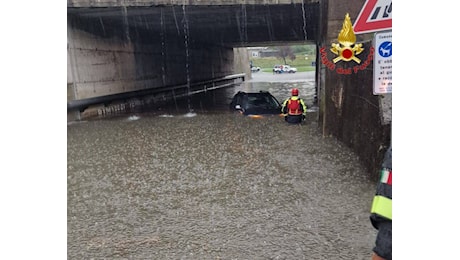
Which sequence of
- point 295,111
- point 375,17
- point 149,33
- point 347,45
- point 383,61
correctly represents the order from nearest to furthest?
point 375,17
point 383,61
point 347,45
point 295,111
point 149,33

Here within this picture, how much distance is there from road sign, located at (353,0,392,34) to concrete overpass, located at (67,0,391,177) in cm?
232

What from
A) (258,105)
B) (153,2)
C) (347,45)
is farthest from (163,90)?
(347,45)

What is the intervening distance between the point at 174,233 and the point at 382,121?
340cm

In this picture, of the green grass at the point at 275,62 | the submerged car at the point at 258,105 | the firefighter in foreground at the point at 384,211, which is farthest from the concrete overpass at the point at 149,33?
the green grass at the point at 275,62

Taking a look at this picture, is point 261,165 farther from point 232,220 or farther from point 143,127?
point 143,127

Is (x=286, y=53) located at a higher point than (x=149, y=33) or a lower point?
higher

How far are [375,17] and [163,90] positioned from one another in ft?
69.1

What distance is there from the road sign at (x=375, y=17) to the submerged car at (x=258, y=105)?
10.9 metres

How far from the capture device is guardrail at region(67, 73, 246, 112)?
52.4 ft

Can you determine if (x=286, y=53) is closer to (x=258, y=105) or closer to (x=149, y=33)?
(x=149, y=33)

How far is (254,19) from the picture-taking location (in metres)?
20.9

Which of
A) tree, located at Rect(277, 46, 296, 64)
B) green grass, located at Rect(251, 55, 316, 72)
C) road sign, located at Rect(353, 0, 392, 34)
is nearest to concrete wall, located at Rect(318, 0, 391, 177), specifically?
road sign, located at Rect(353, 0, 392, 34)

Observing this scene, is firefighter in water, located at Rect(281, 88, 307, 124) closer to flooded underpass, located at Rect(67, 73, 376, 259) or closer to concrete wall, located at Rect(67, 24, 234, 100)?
flooded underpass, located at Rect(67, 73, 376, 259)

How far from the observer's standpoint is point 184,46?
28.3m
